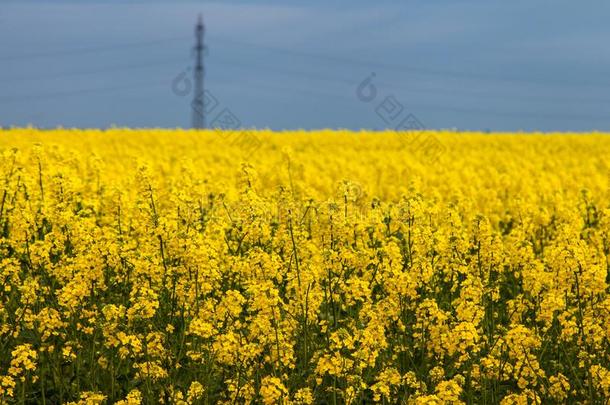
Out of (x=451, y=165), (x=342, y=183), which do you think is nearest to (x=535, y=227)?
(x=342, y=183)

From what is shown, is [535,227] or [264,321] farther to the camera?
[535,227]

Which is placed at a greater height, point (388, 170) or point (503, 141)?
point (503, 141)

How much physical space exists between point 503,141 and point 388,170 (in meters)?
21.9

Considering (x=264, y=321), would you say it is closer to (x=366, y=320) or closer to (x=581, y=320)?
(x=366, y=320)

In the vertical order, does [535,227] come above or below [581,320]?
above

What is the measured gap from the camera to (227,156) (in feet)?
78.5

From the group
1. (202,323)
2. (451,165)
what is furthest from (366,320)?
(451,165)

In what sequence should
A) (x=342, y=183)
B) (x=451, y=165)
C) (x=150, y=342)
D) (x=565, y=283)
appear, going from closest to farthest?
(x=150, y=342) → (x=565, y=283) → (x=342, y=183) → (x=451, y=165)

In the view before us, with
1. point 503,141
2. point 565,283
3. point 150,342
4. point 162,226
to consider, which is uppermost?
point 503,141

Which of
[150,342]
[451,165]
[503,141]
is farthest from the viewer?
[503,141]

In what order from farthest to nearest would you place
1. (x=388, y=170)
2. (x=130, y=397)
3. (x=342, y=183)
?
(x=388, y=170) < (x=342, y=183) < (x=130, y=397)

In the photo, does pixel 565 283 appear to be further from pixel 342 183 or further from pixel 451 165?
pixel 451 165

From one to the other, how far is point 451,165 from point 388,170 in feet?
12.2

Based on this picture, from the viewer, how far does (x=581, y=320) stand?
6.23 meters
